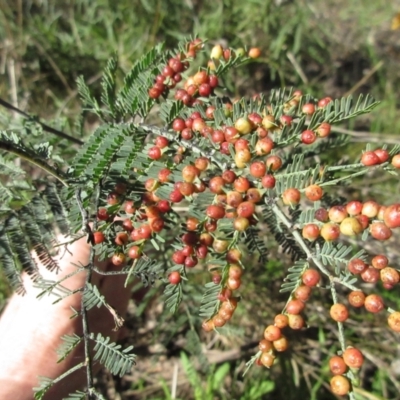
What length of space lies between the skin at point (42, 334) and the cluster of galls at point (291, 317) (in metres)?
0.89

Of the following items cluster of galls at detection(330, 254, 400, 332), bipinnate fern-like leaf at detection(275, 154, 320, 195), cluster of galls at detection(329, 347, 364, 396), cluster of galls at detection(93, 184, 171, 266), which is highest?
cluster of galls at detection(93, 184, 171, 266)

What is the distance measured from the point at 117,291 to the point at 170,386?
1.14 m

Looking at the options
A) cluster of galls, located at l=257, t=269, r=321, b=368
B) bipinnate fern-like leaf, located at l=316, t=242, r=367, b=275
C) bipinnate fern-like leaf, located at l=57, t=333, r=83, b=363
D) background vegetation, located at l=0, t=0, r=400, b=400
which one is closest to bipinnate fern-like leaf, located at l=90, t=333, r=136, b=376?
bipinnate fern-like leaf, located at l=57, t=333, r=83, b=363

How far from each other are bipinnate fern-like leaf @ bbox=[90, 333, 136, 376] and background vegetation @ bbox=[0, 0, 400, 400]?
1.13m

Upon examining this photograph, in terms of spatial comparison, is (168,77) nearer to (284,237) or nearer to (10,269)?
(284,237)

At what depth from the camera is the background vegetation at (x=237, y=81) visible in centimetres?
290

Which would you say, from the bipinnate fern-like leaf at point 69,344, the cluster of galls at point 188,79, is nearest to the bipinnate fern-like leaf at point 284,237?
the cluster of galls at point 188,79

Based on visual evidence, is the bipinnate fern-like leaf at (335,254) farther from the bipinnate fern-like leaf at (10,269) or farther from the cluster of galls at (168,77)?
the bipinnate fern-like leaf at (10,269)

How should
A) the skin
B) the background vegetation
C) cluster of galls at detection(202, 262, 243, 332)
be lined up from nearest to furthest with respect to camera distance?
1. cluster of galls at detection(202, 262, 243, 332)
2. the skin
3. the background vegetation

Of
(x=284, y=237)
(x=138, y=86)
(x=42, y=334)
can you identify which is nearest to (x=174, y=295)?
(x=284, y=237)

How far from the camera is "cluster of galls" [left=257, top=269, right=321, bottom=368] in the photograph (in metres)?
1.21

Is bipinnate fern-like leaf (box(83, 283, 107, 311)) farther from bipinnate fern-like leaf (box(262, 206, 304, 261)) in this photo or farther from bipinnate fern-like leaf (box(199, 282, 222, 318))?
bipinnate fern-like leaf (box(262, 206, 304, 261))

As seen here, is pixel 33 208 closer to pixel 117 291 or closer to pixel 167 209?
pixel 167 209

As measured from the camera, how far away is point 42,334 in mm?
1983
